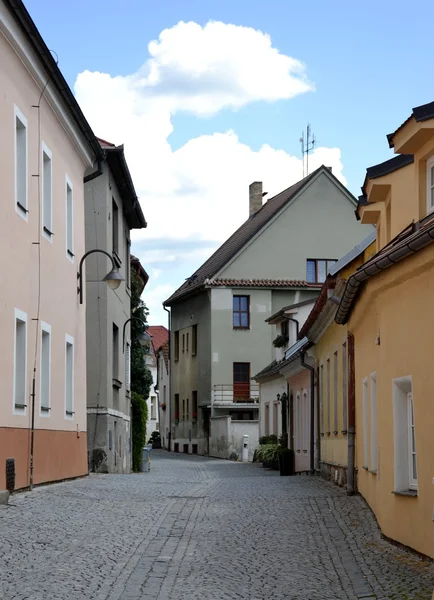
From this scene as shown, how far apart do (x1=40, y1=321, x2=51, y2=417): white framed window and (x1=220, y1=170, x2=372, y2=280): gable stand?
3707 cm

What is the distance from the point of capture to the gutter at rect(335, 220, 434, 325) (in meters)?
9.31

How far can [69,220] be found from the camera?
72.3 feet

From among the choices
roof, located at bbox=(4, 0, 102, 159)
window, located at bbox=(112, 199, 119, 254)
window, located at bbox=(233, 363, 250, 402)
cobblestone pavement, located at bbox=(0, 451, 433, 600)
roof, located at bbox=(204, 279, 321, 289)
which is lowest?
cobblestone pavement, located at bbox=(0, 451, 433, 600)

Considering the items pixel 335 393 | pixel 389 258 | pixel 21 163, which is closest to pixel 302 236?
pixel 335 393

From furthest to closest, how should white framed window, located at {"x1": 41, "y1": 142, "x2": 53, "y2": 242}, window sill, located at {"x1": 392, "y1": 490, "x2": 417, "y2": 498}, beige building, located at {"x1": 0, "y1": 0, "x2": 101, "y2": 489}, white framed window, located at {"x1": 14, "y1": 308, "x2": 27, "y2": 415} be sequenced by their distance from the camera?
white framed window, located at {"x1": 41, "y1": 142, "x2": 53, "y2": 242}, white framed window, located at {"x1": 14, "y1": 308, "x2": 27, "y2": 415}, beige building, located at {"x1": 0, "y1": 0, "x2": 101, "y2": 489}, window sill, located at {"x1": 392, "y1": 490, "x2": 417, "y2": 498}

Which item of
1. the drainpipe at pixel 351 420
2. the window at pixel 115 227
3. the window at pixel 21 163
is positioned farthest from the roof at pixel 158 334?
the window at pixel 21 163

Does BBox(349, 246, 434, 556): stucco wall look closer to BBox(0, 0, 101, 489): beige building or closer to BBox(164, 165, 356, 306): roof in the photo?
BBox(0, 0, 101, 489): beige building

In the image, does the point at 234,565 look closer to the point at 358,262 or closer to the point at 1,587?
the point at 1,587

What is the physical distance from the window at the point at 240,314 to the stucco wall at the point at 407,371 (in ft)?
142

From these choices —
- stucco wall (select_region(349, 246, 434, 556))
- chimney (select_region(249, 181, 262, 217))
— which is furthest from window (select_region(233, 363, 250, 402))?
stucco wall (select_region(349, 246, 434, 556))

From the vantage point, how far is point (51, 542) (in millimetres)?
11125

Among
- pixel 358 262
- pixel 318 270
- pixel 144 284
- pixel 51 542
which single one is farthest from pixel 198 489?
pixel 318 270

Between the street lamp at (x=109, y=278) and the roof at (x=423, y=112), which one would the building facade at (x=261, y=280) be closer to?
the street lamp at (x=109, y=278)

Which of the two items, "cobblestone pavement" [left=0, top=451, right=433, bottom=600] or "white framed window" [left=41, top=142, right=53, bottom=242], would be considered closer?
"cobblestone pavement" [left=0, top=451, right=433, bottom=600]
